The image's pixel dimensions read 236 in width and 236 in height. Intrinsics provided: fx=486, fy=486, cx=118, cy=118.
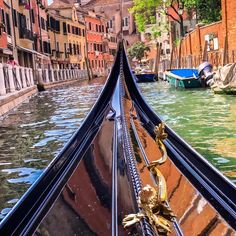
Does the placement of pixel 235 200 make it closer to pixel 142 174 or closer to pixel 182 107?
pixel 142 174

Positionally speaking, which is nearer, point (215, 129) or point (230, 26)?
point (215, 129)

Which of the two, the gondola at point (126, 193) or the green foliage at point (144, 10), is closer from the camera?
the gondola at point (126, 193)

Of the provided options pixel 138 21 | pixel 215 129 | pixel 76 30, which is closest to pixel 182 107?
pixel 215 129

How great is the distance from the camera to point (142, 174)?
154 centimetres

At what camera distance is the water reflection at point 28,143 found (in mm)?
3389

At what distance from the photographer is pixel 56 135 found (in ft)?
18.1

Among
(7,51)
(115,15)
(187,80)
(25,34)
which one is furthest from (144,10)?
(115,15)

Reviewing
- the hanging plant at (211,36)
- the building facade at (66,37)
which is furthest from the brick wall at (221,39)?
the building facade at (66,37)

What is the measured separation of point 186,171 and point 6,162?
266cm

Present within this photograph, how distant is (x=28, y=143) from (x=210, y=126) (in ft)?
7.12

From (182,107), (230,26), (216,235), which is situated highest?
(230,26)

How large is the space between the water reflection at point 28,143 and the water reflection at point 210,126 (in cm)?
132

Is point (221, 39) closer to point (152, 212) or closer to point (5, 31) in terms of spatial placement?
point (5, 31)

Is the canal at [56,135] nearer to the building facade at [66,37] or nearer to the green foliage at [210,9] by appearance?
the green foliage at [210,9]
